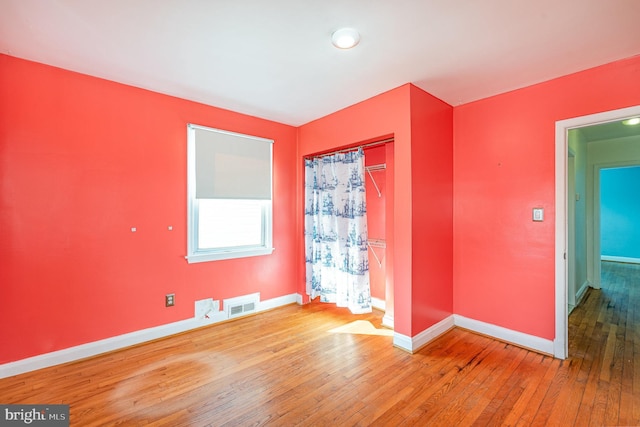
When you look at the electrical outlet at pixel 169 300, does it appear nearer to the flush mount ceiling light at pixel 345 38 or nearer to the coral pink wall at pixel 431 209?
the coral pink wall at pixel 431 209

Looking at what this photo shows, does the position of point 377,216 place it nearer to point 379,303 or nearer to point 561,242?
point 379,303

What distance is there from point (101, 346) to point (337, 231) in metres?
2.62

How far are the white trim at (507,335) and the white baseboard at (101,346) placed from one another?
275 centimetres

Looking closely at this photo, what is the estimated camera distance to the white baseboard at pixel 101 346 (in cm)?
214

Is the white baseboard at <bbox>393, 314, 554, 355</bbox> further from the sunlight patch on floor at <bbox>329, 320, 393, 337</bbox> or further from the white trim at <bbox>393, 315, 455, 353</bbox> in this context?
the sunlight patch on floor at <bbox>329, 320, 393, 337</bbox>

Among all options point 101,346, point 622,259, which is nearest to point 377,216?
point 101,346

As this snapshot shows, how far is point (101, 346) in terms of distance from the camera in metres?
2.46

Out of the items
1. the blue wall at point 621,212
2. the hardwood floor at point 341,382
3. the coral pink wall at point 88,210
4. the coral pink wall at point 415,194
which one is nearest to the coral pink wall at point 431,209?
the coral pink wall at point 415,194

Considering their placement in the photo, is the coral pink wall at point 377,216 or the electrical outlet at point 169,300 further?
the coral pink wall at point 377,216

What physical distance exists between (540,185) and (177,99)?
3732mm

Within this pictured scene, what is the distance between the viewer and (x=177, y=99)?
9.45ft

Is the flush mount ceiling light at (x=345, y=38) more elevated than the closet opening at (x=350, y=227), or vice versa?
the flush mount ceiling light at (x=345, y=38)

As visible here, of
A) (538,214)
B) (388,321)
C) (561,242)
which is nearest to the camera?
(561,242)

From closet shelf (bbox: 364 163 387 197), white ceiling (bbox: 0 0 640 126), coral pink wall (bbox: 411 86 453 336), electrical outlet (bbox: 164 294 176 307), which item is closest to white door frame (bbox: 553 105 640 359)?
white ceiling (bbox: 0 0 640 126)
